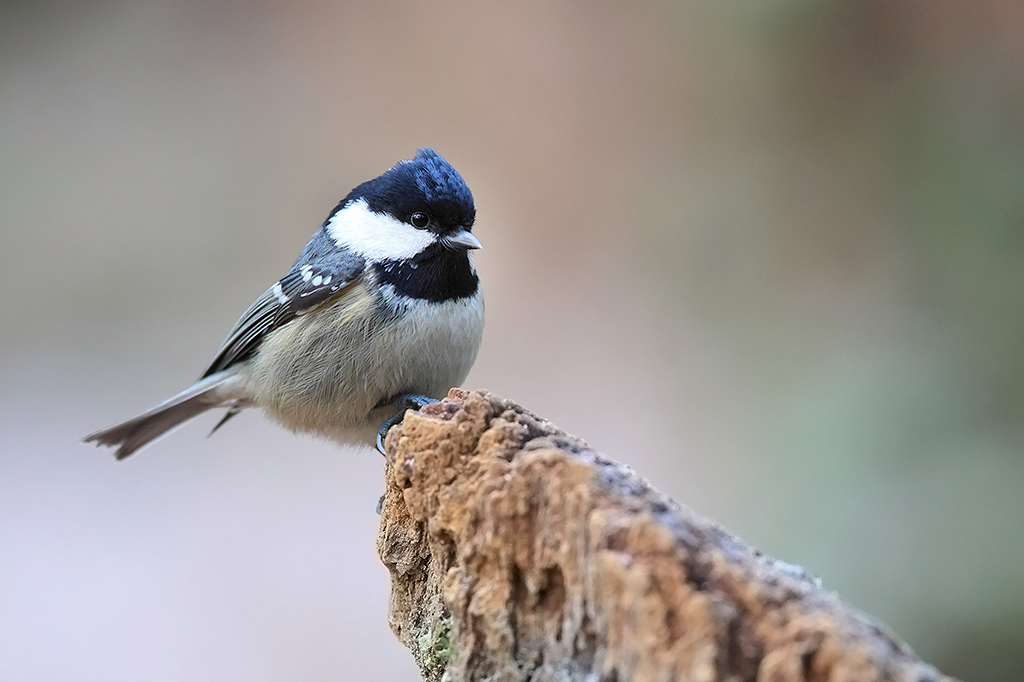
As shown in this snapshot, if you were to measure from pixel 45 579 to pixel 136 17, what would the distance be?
3.31 metres

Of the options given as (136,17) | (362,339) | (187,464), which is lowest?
(362,339)

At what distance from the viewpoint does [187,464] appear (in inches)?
175

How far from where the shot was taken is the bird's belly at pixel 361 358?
2.02 meters

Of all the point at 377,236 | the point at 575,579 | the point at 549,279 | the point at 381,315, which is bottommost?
the point at 575,579

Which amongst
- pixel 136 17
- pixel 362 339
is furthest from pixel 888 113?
pixel 136 17

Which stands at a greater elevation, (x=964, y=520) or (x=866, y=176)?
(x=866, y=176)

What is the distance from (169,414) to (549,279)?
2807 millimetres

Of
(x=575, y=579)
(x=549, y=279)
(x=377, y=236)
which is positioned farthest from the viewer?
(x=549, y=279)

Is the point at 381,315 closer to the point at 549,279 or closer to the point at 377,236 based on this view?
the point at 377,236

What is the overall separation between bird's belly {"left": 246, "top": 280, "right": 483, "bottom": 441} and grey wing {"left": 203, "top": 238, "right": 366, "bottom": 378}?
4 centimetres

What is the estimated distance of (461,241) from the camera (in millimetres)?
2059

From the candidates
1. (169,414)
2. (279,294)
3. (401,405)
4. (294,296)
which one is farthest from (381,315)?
(169,414)

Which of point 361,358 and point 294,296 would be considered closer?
point 361,358

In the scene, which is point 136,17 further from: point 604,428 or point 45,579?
point 604,428
